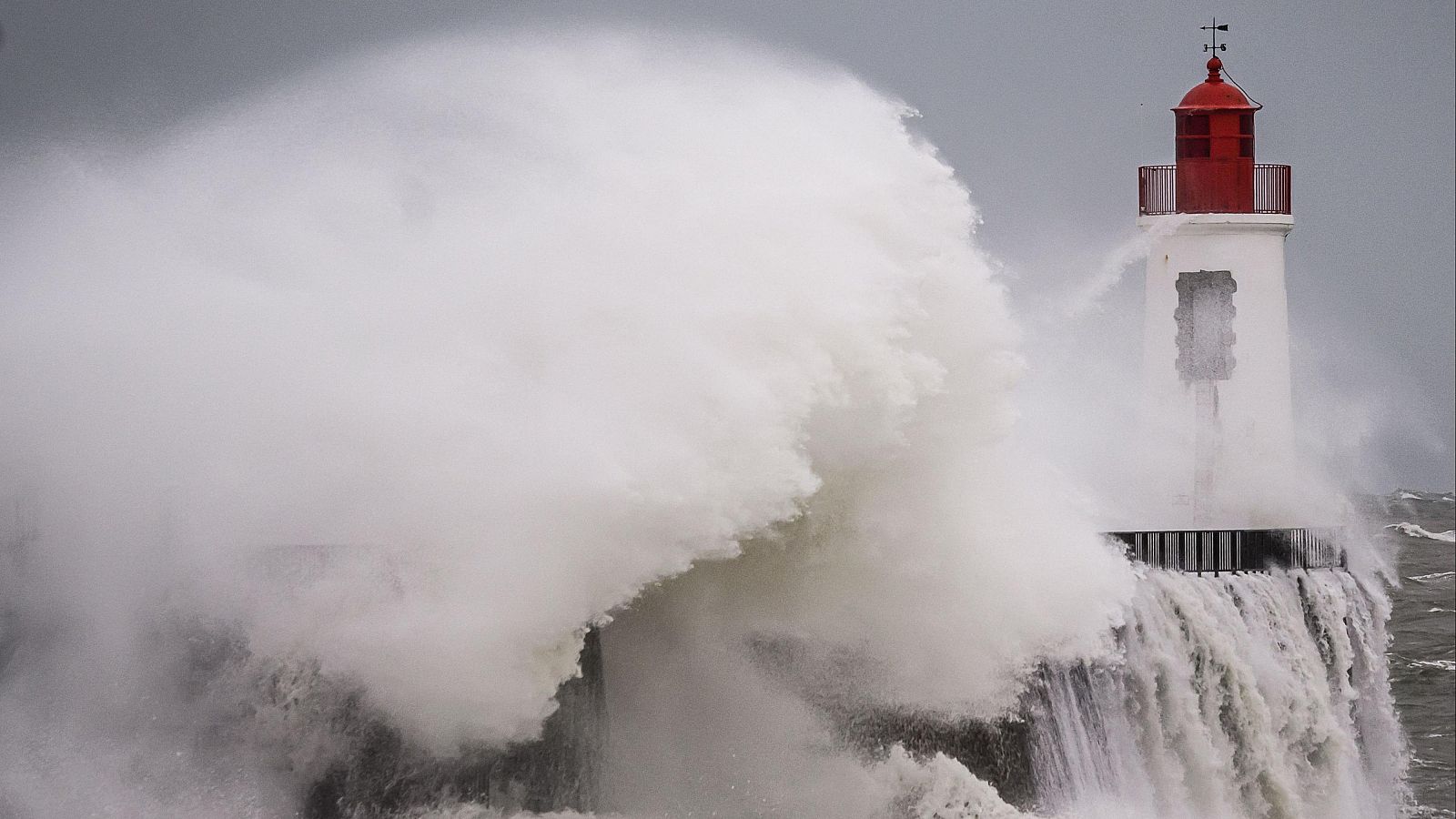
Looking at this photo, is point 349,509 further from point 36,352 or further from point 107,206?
point 107,206

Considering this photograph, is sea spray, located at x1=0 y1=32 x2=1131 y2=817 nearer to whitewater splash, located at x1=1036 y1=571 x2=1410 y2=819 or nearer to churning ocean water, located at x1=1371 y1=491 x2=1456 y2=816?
whitewater splash, located at x1=1036 y1=571 x2=1410 y2=819

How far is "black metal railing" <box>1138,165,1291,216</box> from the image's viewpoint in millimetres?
27156

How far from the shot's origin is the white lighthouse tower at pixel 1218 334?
2689cm

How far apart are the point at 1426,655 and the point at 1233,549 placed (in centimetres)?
1256

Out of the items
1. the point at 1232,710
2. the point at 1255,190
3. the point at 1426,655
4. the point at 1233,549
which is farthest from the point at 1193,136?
the point at 1426,655

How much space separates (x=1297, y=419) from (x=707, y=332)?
1635 cm

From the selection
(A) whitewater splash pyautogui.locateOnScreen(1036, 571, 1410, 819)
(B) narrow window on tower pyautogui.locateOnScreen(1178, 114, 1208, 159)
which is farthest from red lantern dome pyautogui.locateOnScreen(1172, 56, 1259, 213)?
(A) whitewater splash pyautogui.locateOnScreen(1036, 571, 1410, 819)

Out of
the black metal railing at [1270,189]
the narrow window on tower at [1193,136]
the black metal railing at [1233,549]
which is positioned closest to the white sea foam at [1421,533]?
the black metal railing at [1270,189]

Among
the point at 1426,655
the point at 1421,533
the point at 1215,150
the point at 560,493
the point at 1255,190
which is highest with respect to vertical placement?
the point at 1215,150

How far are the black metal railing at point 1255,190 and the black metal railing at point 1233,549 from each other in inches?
164

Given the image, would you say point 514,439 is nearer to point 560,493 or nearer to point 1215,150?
point 560,493

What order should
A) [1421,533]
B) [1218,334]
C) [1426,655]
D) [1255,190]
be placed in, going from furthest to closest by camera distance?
[1421,533] < [1426,655] < [1255,190] < [1218,334]

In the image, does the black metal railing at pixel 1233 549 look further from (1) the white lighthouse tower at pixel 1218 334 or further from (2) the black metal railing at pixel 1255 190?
(2) the black metal railing at pixel 1255 190

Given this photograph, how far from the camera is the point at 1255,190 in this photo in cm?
2719
